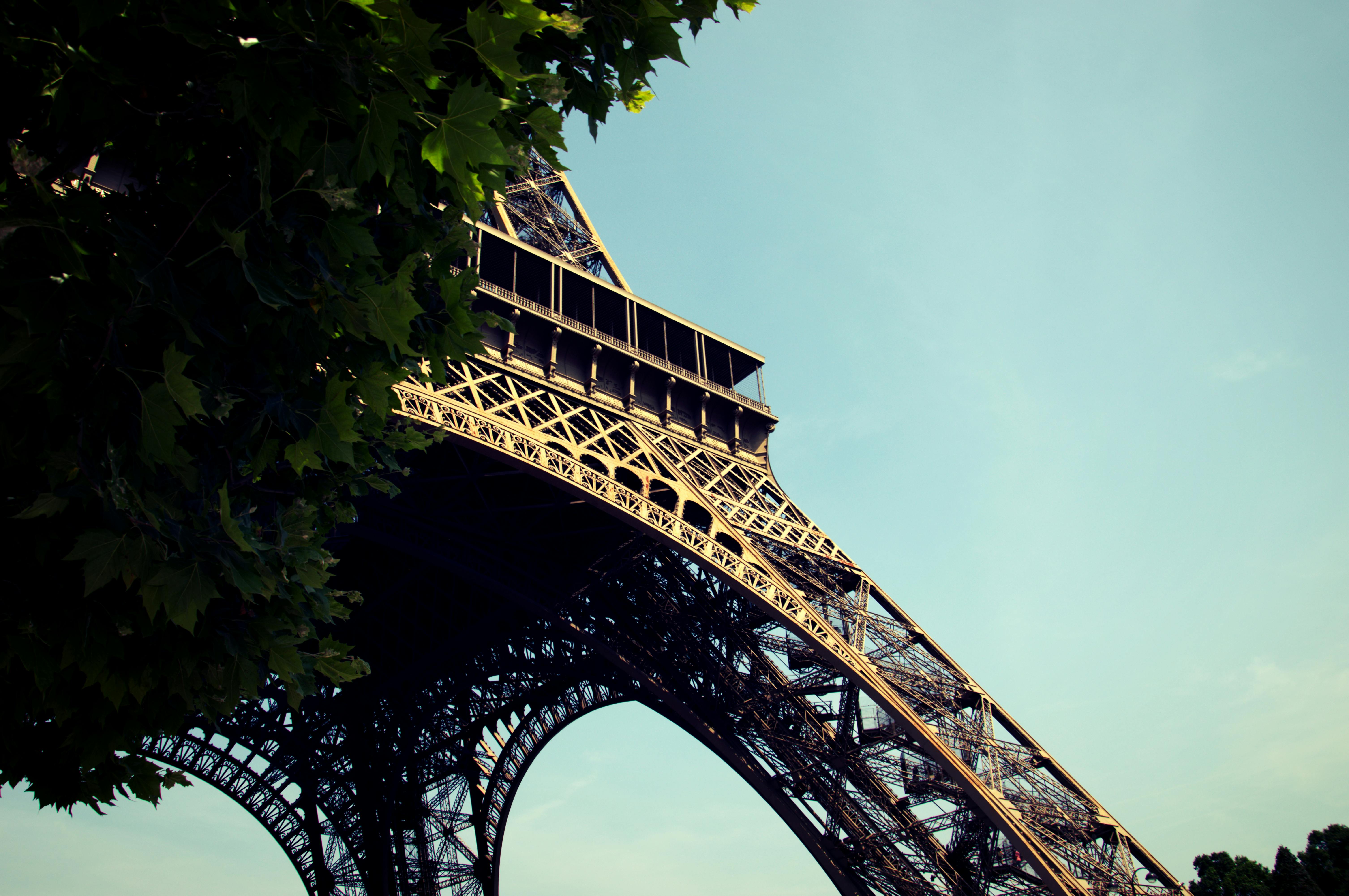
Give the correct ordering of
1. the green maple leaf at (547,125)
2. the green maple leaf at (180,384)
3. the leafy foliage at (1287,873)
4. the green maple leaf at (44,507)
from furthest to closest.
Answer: the leafy foliage at (1287,873)
the green maple leaf at (547,125)
the green maple leaf at (44,507)
the green maple leaf at (180,384)

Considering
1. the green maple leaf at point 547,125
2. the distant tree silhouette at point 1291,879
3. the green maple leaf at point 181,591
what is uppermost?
the green maple leaf at point 547,125

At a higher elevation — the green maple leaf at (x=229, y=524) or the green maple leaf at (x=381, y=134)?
the green maple leaf at (x=381, y=134)

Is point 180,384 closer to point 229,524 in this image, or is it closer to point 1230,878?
point 229,524

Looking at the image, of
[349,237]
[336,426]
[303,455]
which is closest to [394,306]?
[349,237]

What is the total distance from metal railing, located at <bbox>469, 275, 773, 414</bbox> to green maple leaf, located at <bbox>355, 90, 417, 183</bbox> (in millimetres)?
17311

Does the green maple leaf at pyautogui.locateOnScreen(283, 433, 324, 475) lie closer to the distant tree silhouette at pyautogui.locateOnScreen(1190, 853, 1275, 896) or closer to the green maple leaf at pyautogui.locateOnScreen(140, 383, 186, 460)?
the green maple leaf at pyautogui.locateOnScreen(140, 383, 186, 460)

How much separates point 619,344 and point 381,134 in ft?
63.5

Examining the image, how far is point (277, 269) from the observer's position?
11.8 ft

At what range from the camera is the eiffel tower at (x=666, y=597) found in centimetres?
1753

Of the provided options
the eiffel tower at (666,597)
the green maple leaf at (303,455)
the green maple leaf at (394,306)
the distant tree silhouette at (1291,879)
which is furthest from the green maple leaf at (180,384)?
the distant tree silhouette at (1291,879)

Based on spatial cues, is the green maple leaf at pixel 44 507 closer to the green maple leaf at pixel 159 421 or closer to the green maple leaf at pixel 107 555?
the green maple leaf at pixel 107 555

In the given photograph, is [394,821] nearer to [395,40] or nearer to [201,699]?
[201,699]

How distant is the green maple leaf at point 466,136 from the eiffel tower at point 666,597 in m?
12.1

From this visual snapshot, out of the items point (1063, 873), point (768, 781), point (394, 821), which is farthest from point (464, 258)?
point (394, 821)
